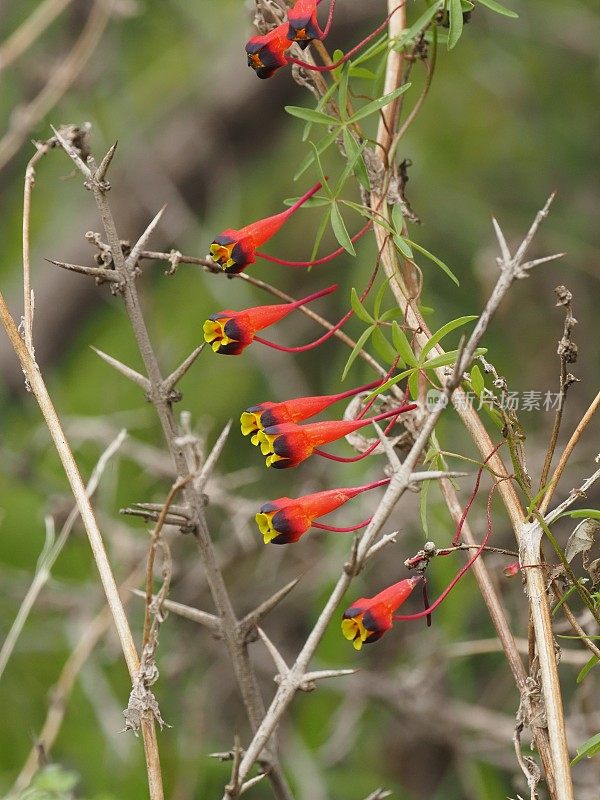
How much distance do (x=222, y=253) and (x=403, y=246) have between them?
0.19 metres

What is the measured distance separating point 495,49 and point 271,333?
1.19 meters

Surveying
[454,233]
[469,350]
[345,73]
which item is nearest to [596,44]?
[454,233]

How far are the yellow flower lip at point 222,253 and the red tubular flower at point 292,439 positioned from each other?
18 centimetres

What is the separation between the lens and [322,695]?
2471mm

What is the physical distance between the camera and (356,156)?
1.05 meters

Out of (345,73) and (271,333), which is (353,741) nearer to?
(271,333)

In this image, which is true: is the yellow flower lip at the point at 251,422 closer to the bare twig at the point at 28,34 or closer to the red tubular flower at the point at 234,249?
the red tubular flower at the point at 234,249

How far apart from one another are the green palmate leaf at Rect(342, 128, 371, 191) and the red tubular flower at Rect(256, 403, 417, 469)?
0.26m

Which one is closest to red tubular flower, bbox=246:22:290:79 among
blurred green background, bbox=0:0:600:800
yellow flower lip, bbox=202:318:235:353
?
yellow flower lip, bbox=202:318:235:353

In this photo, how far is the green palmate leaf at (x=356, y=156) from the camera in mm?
1050

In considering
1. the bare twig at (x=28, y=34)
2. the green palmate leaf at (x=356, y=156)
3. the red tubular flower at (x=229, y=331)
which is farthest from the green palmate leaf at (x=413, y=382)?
the bare twig at (x=28, y=34)

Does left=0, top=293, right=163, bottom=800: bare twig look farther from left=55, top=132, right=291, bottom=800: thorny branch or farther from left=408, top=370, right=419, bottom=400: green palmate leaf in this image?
left=408, top=370, right=419, bottom=400: green palmate leaf

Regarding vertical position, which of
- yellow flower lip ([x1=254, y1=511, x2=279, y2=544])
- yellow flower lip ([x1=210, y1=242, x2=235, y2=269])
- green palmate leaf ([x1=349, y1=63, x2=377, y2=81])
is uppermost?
green palmate leaf ([x1=349, y1=63, x2=377, y2=81])

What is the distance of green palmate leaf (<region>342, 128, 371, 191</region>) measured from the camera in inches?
41.3
